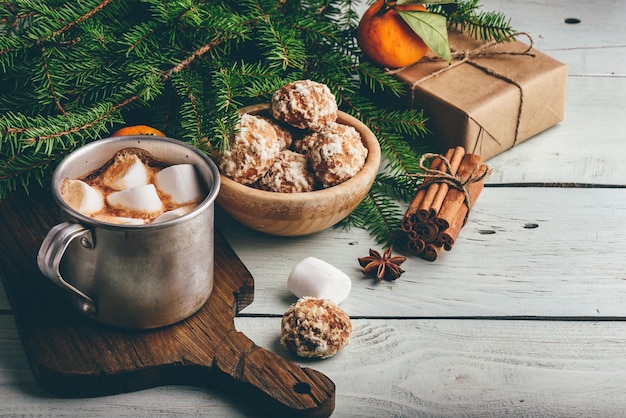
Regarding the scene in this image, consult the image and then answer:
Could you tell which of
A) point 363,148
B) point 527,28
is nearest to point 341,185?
point 363,148

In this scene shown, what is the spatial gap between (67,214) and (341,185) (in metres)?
0.40

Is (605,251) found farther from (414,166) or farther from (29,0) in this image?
(29,0)

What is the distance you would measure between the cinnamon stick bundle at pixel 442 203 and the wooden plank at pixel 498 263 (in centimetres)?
3

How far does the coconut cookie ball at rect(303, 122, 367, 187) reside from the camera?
1126 millimetres

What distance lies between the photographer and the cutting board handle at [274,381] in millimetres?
927

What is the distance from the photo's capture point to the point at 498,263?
120 centimetres

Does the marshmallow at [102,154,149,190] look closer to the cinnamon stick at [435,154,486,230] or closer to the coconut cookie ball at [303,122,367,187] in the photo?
the coconut cookie ball at [303,122,367,187]

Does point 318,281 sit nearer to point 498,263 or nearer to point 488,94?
point 498,263

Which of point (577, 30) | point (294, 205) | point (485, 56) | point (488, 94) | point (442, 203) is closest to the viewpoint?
point (294, 205)

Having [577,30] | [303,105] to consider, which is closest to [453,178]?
[303,105]

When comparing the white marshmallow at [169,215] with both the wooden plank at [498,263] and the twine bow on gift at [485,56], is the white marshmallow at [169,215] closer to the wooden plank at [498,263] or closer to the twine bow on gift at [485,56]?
the wooden plank at [498,263]

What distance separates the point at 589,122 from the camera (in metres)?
1.54

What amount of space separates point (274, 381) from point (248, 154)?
0.34 meters

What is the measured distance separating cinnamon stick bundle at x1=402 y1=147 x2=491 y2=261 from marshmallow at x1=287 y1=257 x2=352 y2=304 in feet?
0.51
